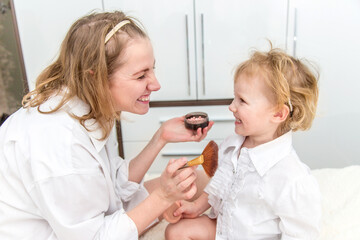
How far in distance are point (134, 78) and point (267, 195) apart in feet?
1.76

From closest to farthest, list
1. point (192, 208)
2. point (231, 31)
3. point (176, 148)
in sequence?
point (192, 208) → point (231, 31) → point (176, 148)

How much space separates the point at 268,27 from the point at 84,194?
146cm

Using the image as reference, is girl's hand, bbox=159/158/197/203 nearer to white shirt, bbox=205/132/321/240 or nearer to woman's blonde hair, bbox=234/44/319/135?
white shirt, bbox=205/132/321/240

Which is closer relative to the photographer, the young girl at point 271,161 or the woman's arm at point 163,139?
the young girl at point 271,161

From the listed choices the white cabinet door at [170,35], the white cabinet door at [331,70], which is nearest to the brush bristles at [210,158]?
the white cabinet door at [170,35]

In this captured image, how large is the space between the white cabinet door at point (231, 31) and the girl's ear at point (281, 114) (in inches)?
34.9

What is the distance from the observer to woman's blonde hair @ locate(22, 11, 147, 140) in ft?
3.08

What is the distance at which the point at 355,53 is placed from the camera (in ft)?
6.33

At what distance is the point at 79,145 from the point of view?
90 cm

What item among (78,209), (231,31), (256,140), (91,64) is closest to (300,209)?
(256,140)

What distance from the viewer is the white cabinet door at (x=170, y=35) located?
1910 mm

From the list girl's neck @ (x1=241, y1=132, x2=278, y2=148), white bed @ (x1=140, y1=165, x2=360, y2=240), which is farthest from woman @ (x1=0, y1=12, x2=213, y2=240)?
white bed @ (x1=140, y1=165, x2=360, y2=240)

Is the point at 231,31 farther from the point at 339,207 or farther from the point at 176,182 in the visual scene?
the point at 176,182

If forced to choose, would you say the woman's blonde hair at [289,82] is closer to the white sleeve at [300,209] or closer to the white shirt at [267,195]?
the white shirt at [267,195]
